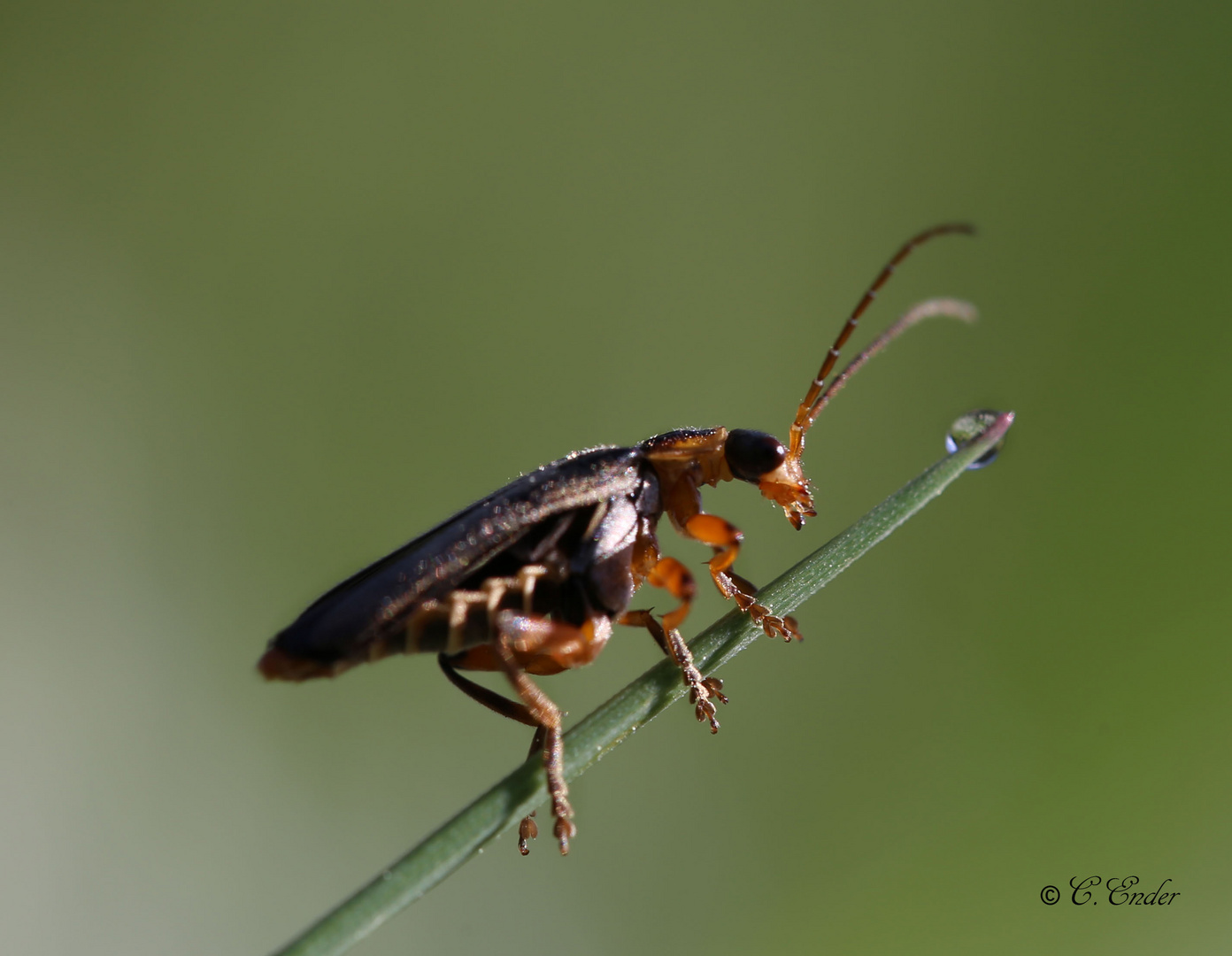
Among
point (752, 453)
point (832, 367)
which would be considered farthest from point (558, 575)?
point (832, 367)

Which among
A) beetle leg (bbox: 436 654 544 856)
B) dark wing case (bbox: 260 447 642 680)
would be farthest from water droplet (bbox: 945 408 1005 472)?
beetle leg (bbox: 436 654 544 856)

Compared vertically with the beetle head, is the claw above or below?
below

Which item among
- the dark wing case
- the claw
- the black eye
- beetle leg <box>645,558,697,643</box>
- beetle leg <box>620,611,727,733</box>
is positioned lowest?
the claw

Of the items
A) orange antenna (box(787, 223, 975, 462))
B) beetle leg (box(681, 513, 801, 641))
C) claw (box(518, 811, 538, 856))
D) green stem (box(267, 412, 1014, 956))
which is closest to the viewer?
green stem (box(267, 412, 1014, 956))

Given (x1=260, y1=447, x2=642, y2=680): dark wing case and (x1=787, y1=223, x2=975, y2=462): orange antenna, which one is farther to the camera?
(x1=787, y1=223, x2=975, y2=462): orange antenna

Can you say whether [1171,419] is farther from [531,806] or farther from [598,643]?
[531,806]

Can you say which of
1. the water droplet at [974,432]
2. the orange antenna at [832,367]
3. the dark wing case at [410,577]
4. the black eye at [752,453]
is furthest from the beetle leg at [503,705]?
the water droplet at [974,432]

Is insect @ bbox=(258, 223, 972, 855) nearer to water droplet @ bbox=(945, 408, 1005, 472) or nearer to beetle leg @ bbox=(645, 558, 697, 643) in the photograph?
beetle leg @ bbox=(645, 558, 697, 643)

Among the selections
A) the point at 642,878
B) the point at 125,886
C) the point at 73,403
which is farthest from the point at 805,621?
the point at 73,403
